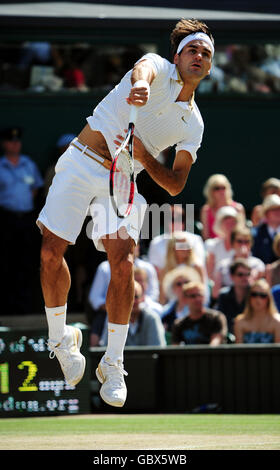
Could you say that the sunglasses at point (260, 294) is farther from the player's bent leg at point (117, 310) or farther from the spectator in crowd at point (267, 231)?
the player's bent leg at point (117, 310)

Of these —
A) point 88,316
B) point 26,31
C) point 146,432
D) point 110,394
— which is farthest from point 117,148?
point 26,31

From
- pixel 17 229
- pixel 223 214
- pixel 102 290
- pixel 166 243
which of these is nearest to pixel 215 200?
pixel 223 214

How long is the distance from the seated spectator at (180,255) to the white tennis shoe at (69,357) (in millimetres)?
4457

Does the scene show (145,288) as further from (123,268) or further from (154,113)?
(154,113)

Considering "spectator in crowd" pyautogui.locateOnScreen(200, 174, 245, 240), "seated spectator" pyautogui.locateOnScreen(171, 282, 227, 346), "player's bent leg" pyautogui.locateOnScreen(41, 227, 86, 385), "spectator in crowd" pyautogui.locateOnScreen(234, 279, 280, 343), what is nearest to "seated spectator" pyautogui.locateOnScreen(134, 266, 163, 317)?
"seated spectator" pyautogui.locateOnScreen(171, 282, 227, 346)

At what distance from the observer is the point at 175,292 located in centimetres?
1187

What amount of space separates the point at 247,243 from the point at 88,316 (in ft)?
6.79

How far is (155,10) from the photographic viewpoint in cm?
1413

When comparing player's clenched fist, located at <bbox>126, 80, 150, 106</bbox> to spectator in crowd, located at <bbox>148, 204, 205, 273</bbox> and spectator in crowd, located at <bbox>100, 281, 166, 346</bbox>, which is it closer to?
spectator in crowd, located at <bbox>100, 281, 166, 346</bbox>

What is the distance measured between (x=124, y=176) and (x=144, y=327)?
4.30 meters

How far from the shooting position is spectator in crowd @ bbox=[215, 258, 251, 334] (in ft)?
38.3

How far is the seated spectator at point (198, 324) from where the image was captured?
37.0 feet

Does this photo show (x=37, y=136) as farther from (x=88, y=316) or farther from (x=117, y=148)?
(x=117, y=148)

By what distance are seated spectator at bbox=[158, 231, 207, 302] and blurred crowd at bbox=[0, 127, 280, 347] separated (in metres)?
0.01
